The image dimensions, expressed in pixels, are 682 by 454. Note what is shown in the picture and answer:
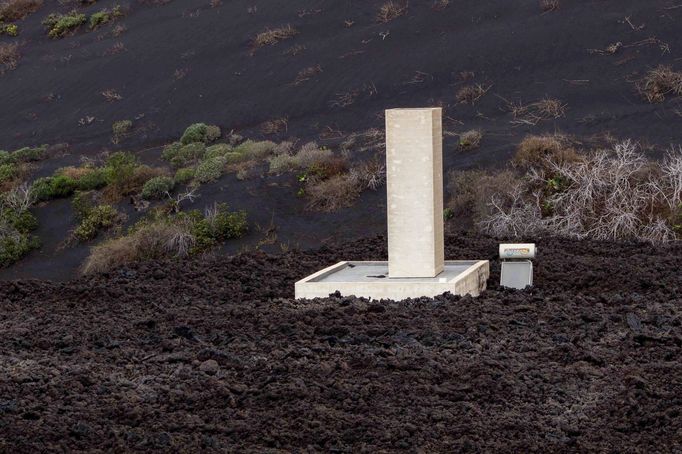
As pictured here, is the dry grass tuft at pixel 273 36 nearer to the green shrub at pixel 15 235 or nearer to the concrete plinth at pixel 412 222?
the green shrub at pixel 15 235

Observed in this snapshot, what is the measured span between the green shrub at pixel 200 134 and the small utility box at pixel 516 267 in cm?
1594

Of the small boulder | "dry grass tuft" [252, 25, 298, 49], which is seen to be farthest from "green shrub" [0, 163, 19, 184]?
the small boulder

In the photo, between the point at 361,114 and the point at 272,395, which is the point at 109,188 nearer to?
the point at 361,114

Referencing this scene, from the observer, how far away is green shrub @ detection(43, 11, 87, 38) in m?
41.5

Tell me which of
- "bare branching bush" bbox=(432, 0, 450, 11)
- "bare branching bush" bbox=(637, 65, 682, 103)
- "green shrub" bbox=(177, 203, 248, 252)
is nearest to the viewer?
"green shrub" bbox=(177, 203, 248, 252)

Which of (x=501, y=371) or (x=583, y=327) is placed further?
(x=583, y=327)

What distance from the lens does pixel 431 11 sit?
3434 centimetres

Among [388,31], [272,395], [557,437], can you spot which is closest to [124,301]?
[272,395]

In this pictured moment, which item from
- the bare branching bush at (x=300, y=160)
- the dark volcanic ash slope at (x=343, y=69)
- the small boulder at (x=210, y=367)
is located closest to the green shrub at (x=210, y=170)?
the bare branching bush at (x=300, y=160)

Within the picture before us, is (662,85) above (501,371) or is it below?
above

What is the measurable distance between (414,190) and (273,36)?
21.8m

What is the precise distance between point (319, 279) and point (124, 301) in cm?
254

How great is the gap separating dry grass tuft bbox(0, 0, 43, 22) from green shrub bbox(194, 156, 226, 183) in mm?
20553

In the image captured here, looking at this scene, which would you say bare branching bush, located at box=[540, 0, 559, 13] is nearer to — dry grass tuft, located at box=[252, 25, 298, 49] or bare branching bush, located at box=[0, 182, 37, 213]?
dry grass tuft, located at box=[252, 25, 298, 49]
